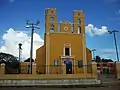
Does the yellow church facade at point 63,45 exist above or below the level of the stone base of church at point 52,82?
above

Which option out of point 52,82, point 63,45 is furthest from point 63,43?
point 52,82

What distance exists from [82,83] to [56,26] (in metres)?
19.2

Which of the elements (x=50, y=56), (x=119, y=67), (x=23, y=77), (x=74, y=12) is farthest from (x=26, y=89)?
(x=74, y=12)

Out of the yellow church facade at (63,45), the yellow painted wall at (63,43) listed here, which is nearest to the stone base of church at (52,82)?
the yellow church facade at (63,45)

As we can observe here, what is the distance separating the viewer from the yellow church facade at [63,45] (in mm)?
37031

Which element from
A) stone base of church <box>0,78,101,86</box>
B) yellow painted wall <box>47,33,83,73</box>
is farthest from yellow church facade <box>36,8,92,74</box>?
stone base of church <box>0,78,101,86</box>

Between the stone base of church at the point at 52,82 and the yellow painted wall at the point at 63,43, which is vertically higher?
the yellow painted wall at the point at 63,43

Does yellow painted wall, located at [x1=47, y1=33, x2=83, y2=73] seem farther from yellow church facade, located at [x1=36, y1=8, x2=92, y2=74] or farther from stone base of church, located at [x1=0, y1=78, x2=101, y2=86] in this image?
stone base of church, located at [x1=0, y1=78, x2=101, y2=86]

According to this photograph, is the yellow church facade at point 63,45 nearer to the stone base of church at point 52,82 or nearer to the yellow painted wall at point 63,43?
the yellow painted wall at point 63,43

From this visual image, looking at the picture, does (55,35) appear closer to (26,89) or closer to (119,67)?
(119,67)

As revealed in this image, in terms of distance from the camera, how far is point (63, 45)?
37.8 m

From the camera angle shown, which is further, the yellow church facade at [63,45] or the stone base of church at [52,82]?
the yellow church facade at [63,45]

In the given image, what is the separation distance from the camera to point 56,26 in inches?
1542

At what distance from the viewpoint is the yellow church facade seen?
3703cm
